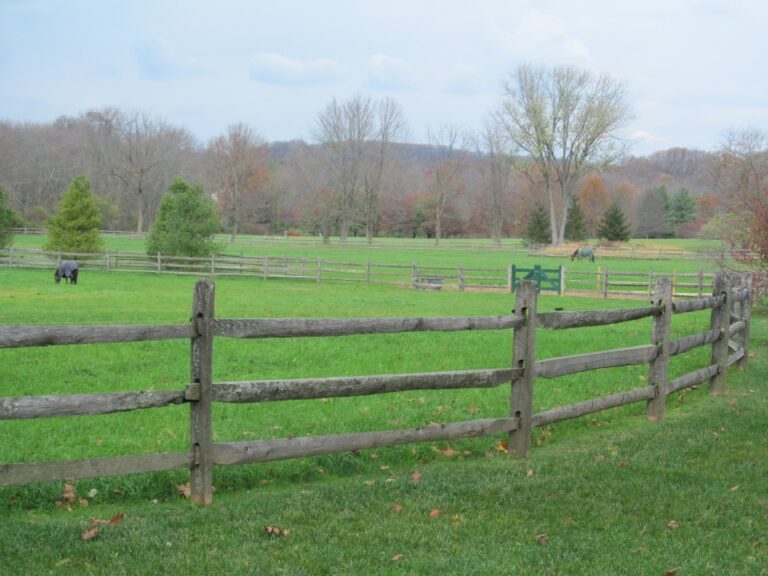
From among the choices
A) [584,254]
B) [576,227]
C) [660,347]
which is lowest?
[660,347]

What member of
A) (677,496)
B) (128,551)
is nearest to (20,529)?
(128,551)

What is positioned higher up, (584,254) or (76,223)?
(76,223)

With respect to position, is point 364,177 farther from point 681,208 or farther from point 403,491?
point 403,491

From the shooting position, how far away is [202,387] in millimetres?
5359

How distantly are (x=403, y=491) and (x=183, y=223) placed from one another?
3959 cm

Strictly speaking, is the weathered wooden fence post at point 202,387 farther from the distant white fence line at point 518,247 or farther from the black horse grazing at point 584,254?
the distant white fence line at point 518,247

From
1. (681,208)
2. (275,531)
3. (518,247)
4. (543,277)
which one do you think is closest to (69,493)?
(275,531)

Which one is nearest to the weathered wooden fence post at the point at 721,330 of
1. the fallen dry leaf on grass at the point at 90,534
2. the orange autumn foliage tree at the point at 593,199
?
the fallen dry leaf on grass at the point at 90,534

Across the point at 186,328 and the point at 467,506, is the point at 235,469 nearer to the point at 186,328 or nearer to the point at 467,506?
the point at 186,328

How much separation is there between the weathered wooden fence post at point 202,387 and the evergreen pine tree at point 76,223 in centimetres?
4387

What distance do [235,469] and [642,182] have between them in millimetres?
131448

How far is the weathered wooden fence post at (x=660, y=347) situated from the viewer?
8609mm

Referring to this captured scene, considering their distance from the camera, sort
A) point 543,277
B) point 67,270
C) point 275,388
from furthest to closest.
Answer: point 543,277 < point 67,270 < point 275,388

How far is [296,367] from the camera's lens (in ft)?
39.4
